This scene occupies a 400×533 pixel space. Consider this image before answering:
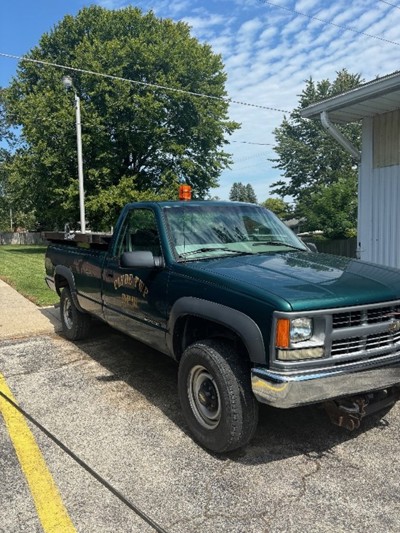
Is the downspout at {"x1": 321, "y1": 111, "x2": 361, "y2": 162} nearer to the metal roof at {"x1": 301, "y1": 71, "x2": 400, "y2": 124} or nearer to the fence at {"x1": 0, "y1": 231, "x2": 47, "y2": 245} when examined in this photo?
the metal roof at {"x1": 301, "y1": 71, "x2": 400, "y2": 124}

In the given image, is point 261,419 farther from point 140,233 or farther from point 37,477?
point 140,233

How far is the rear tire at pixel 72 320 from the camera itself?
6.51 m

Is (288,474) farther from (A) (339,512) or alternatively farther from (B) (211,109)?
(B) (211,109)

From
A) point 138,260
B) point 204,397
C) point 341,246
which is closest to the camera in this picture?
point 204,397

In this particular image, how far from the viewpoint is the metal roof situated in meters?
7.15

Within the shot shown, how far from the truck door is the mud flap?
152 cm

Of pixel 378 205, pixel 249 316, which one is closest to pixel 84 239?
pixel 249 316

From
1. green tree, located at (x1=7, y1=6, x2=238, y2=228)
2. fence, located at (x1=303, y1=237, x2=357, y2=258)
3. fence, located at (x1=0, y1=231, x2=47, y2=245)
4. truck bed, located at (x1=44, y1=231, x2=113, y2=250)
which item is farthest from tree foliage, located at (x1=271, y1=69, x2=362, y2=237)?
truck bed, located at (x1=44, y1=231, x2=113, y2=250)

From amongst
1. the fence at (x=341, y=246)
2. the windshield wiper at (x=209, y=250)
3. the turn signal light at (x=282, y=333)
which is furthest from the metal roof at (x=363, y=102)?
the fence at (x=341, y=246)

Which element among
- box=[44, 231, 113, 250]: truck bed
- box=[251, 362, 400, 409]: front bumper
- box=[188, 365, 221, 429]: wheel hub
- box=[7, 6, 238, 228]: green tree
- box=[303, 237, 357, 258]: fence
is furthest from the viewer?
box=[7, 6, 238, 228]: green tree

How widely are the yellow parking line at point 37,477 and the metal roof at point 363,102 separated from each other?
6658mm

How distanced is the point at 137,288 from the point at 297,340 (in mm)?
1907

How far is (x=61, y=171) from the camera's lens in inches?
1057

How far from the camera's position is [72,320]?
21.7ft
